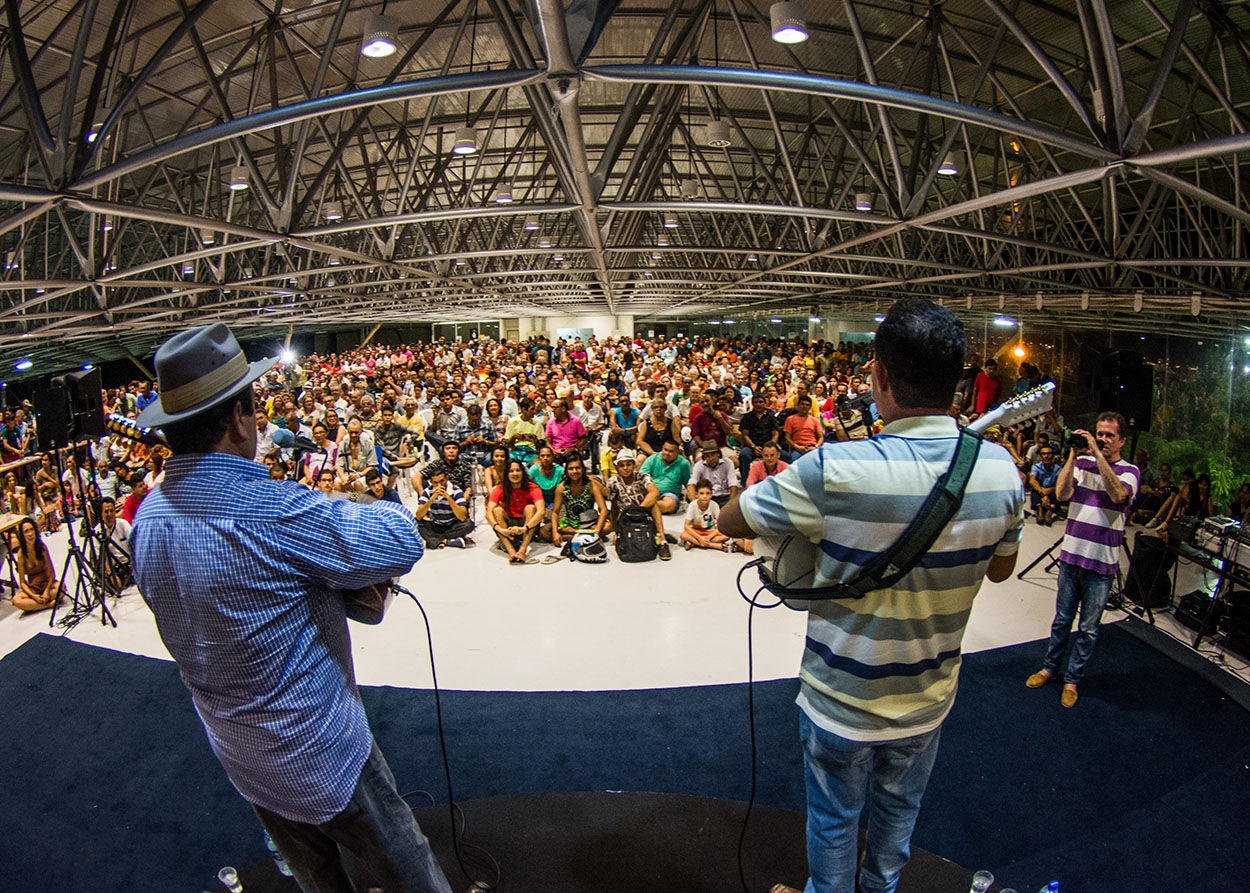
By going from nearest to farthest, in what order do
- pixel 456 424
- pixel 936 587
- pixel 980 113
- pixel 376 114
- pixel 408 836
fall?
pixel 936 587 → pixel 408 836 → pixel 980 113 → pixel 456 424 → pixel 376 114

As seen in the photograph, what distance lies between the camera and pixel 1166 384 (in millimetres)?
10992

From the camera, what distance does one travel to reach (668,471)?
7.33 metres

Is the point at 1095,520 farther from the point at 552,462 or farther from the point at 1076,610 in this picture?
the point at 552,462

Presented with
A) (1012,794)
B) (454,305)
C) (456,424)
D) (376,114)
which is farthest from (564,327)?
(1012,794)

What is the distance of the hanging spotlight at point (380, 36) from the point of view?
14.8 feet

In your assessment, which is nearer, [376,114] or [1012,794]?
[1012,794]

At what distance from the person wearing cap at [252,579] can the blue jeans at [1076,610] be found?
3.80m

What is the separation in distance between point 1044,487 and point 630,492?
4892 millimetres

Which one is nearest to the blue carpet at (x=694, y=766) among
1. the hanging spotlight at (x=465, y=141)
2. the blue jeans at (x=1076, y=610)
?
the blue jeans at (x=1076, y=610)

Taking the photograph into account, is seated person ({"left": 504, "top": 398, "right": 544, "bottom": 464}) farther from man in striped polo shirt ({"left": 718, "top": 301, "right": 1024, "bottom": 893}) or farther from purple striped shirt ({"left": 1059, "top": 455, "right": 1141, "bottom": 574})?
man in striped polo shirt ({"left": 718, "top": 301, "right": 1024, "bottom": 893})

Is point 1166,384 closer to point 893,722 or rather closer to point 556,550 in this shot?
point 556,550

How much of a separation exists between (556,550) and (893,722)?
5368 millimetres

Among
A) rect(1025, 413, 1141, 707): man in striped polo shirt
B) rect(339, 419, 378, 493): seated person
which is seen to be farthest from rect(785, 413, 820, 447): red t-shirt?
rect(339, 419, 378, 493): seated person

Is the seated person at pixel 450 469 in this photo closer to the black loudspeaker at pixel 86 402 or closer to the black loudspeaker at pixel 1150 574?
the black loudspeaker at pixel 86 402
